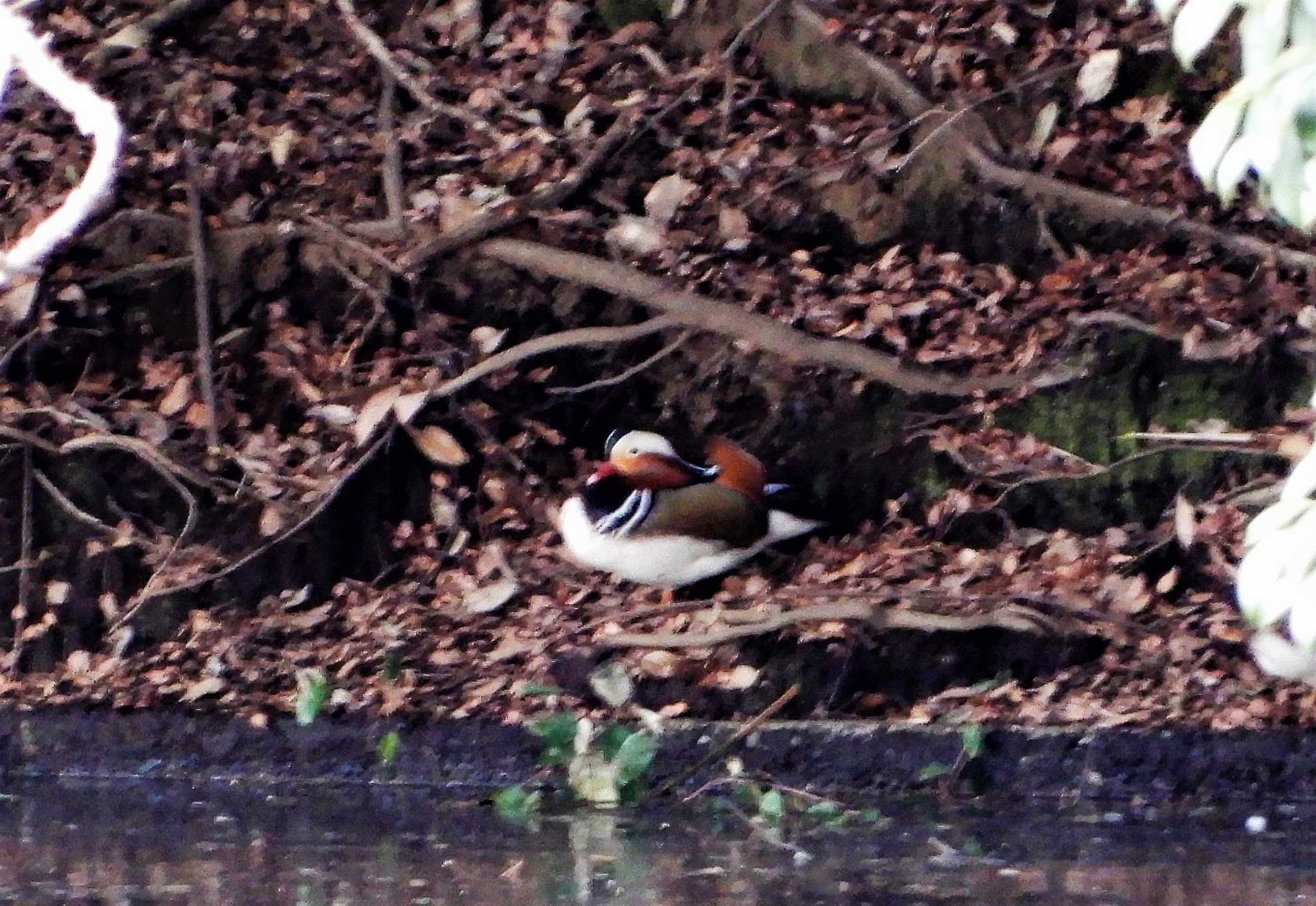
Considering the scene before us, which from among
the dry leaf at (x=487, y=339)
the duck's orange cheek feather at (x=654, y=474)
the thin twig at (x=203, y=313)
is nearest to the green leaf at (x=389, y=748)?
the duck's orange cheek feather at (x=654, y=474)

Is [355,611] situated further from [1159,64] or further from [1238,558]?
[1159,64]

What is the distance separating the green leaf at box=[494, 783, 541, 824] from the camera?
11.2ft

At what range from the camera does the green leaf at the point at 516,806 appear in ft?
11.2

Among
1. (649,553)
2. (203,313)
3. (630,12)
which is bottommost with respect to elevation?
(649,553)

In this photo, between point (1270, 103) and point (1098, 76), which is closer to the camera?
point (1270, 103)

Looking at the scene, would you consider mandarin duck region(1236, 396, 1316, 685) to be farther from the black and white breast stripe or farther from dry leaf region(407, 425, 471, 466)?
dry leaf region(407, 425, 471, 466)

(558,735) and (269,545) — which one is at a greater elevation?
(269,545)

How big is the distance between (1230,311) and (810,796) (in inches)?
67.8

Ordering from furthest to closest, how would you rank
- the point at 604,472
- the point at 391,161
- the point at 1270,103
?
the point at 391,161
the point at 604,472
the point at 1270,103

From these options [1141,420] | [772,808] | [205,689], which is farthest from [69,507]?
[1141,420]

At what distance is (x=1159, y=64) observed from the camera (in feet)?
14.4

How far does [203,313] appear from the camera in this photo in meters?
4.30

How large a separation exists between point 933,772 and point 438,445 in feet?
5.39

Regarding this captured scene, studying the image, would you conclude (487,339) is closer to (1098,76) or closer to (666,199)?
(666,199)
